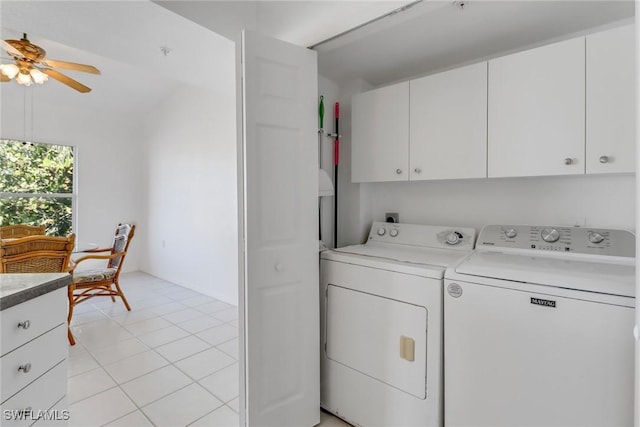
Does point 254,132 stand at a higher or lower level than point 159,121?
lower

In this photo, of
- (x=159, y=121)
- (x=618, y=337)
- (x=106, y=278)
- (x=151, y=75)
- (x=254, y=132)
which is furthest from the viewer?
(x=159, y=121)

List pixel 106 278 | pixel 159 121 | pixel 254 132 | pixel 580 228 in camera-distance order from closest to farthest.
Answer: pixel 254 132 < pixel 580 228 < pixel 106 278 < pixel 159 121

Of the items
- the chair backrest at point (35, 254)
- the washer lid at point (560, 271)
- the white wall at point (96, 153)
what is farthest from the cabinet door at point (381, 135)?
the white wall at point (96, 153)

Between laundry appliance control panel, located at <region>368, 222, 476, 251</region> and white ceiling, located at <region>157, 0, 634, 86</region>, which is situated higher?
white ceiling, located at <region>157, 0, 634, 86</region>

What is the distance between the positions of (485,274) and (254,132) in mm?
1231

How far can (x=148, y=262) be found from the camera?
5.14 meters

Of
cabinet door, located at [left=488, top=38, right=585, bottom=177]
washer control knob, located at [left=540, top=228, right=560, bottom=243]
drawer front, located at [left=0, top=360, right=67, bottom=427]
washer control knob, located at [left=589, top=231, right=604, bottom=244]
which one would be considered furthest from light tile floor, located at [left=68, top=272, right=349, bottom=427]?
cabinet door, located at [left=488, top=38, right=585, bottom=177]

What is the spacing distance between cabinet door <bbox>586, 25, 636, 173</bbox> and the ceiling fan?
3.27 meters

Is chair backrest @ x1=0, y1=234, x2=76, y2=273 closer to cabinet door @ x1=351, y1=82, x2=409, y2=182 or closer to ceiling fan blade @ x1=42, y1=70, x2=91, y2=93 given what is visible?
ceiling fan blade @ x1=42, y1=70, x2=91, y2=93

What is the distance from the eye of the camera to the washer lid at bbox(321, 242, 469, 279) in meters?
1.47

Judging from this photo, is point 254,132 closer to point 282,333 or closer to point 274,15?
point 274,15

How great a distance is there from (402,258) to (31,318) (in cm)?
159

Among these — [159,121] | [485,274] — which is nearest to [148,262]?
[159,121]

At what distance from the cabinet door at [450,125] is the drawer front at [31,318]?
1.88 metres
